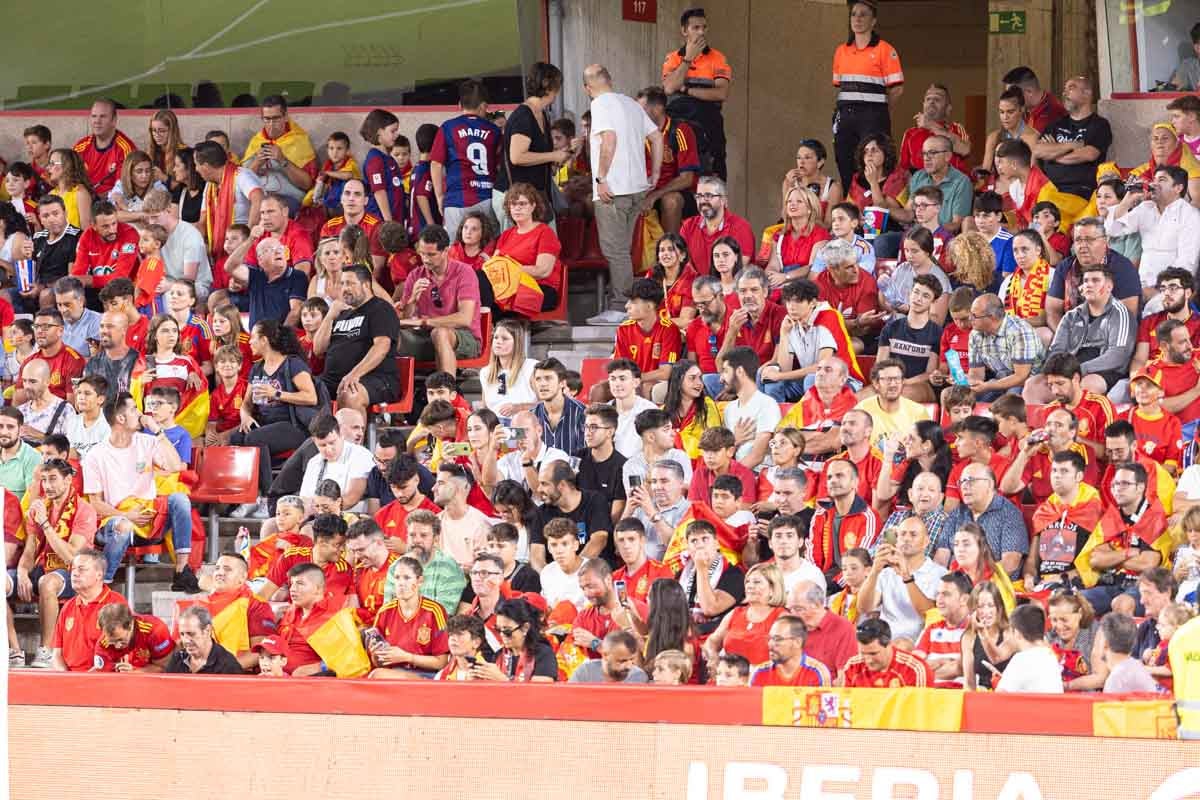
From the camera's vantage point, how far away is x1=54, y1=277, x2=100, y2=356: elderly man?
1365 centimetres

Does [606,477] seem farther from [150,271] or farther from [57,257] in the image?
[57,257]

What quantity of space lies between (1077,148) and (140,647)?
299 inches

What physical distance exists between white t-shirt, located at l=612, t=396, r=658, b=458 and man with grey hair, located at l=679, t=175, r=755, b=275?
7.21 ft

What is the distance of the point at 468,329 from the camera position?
13375 millimetres

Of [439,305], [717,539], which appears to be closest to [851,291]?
[439,305]

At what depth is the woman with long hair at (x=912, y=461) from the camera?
1044 centimetres

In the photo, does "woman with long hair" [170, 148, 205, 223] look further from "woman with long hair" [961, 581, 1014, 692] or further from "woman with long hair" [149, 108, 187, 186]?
"woman with long hair" [961, 581, 1014, 692]

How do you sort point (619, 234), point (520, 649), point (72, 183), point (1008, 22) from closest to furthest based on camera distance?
point (520, 649), point (619, 234), point (72, 183), point (1008, 22)

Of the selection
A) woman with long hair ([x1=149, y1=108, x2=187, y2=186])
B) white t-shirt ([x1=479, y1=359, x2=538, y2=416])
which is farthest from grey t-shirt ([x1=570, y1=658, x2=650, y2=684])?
woman with long hair ([x1=149, y1=108, x2=187, y2=186])

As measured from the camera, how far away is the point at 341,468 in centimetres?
1148

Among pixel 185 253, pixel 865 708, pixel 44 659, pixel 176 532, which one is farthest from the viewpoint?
pixel 185 253

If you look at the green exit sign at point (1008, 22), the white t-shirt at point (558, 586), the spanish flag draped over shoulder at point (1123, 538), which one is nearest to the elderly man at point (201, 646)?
the white t-shirt at point (558, 586)

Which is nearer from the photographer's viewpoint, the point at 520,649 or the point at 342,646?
the point at 520,649

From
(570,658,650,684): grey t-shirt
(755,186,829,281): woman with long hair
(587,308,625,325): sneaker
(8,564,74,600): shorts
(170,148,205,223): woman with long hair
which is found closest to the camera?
(570,658,650,684): grey t-shirt
